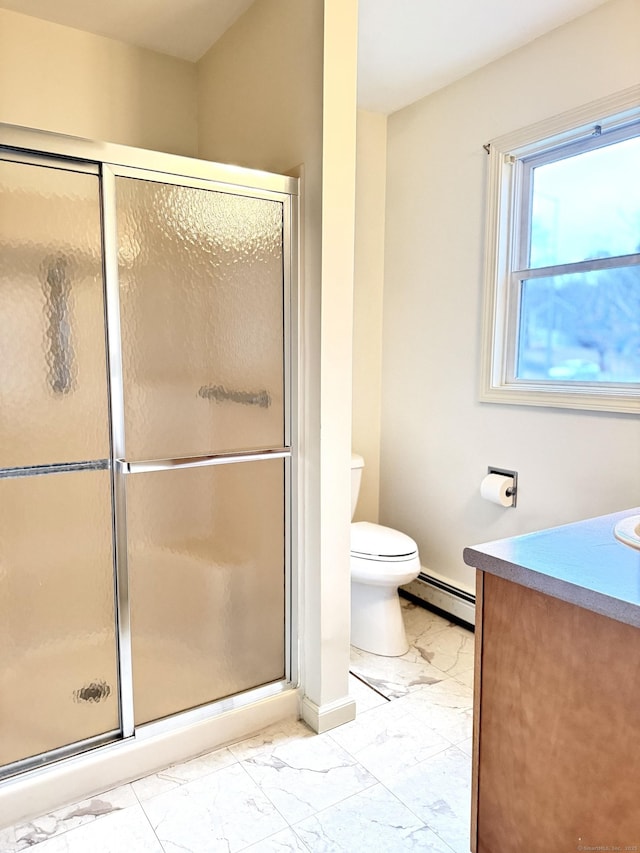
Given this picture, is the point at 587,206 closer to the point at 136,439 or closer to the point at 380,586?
→ the point at 380,586

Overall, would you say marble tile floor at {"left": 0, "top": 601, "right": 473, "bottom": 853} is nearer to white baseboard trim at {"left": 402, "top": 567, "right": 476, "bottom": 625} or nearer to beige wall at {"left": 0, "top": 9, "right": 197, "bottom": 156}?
white baseboard trim at {"left": 402, "top": 567, "right": 476, "bottom": 625}

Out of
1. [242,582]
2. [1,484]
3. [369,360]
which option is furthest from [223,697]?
[369,360]

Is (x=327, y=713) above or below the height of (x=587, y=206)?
below

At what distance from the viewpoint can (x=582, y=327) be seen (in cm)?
219

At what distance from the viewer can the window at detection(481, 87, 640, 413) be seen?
202 centimetres

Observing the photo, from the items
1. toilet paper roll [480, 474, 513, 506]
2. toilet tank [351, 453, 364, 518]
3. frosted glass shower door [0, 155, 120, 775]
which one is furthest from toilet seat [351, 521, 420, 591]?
frosted glass shower door [0, 155, 120, 775]

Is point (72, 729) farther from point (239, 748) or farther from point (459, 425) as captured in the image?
point (459, 425)

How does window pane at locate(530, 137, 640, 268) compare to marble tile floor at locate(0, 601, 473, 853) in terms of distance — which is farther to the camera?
window pane at locate(530, 137, 640, 268)

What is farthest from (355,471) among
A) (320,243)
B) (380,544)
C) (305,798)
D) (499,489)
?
(305,798)

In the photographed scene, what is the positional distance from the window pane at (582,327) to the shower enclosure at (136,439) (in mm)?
1109

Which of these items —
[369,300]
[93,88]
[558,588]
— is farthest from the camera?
[369,300]

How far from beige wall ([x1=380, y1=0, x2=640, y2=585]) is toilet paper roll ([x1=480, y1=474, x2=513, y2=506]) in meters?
0.05

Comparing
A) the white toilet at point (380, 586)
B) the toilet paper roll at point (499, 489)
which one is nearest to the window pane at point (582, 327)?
the toilet paper roll at point (499, 489)

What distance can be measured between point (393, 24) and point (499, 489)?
5.99ft
